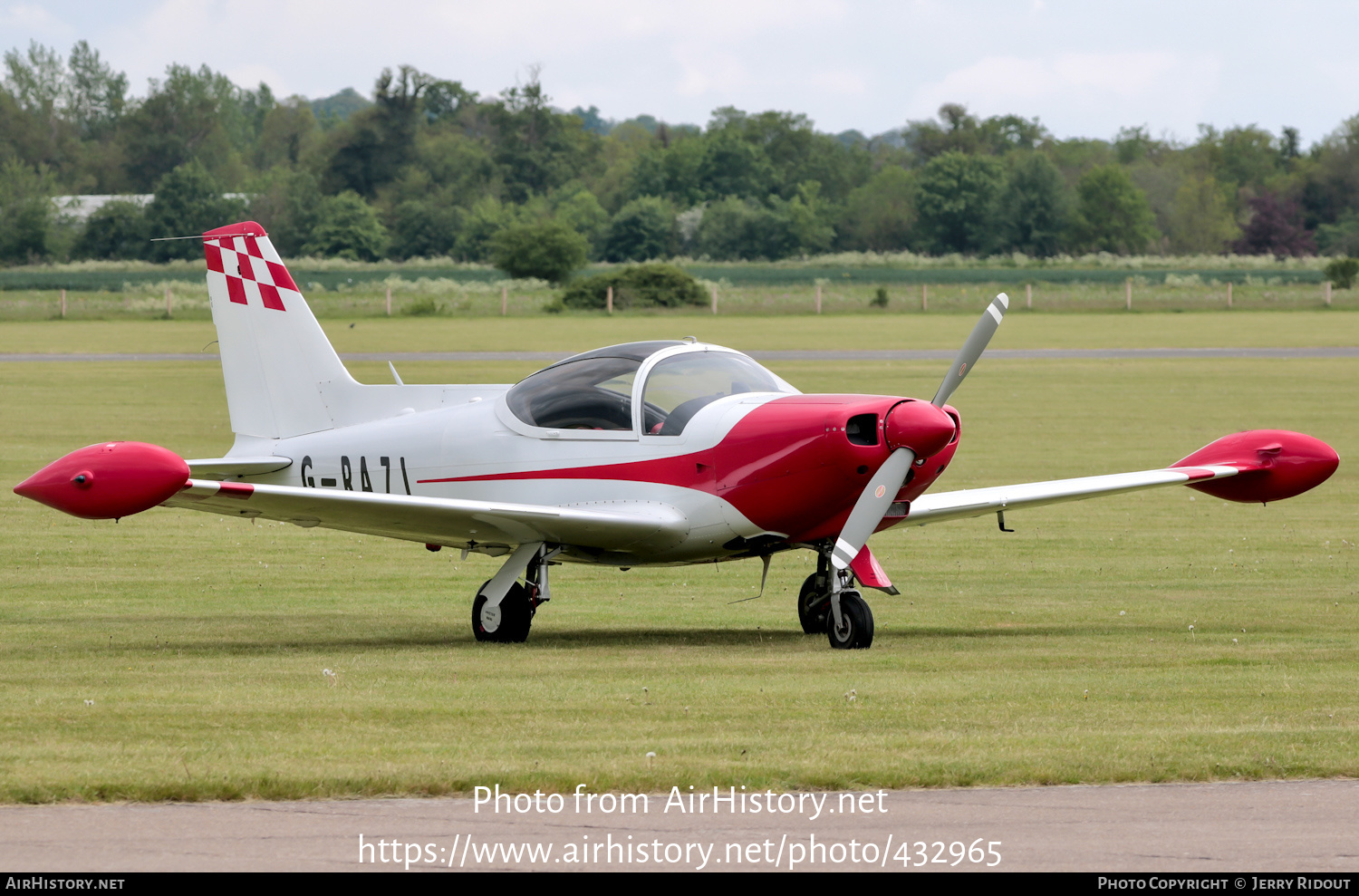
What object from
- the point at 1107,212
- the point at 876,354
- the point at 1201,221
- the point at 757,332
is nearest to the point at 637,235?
the point at 1107,212

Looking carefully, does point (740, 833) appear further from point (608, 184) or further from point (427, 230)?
point (608, 184)

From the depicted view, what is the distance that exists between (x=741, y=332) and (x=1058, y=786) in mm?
51905

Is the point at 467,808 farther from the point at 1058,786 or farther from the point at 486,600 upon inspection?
the point at 486,600

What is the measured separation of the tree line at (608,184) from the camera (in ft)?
427

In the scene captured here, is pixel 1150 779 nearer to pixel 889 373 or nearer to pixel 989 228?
pixel 889 373

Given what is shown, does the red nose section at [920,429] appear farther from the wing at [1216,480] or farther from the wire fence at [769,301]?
the wire fence at [769,301]

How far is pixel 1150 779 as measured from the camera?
757 cm

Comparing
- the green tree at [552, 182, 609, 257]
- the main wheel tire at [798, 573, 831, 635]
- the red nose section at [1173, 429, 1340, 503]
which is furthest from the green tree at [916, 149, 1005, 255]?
the main wheel tire at [798, 573, 831, 635]

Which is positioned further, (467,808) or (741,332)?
(741,332)

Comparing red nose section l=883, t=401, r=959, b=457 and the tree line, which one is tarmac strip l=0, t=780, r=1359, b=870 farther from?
the tree line

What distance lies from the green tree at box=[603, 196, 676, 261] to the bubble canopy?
116566 millimetres
